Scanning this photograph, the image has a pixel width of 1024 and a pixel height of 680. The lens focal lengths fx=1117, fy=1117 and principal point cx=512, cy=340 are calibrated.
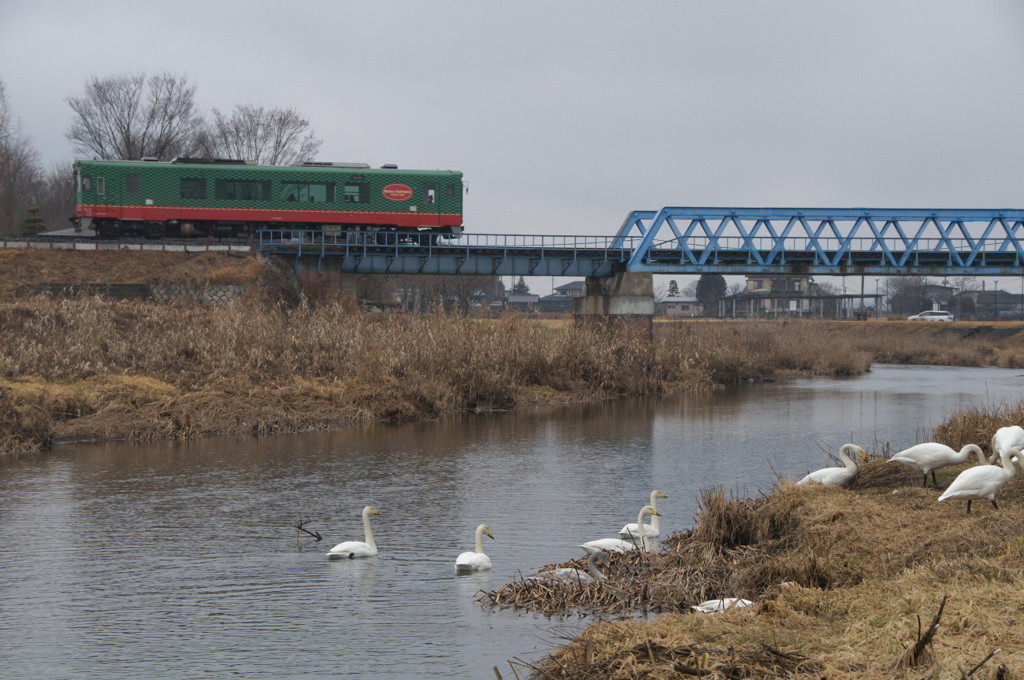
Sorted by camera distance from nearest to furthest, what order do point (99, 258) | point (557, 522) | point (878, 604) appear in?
1. point (878, 604)
2. point (557, 522)
3. point (99, 258)

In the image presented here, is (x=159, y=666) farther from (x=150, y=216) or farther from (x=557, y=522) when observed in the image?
(x=150, y=216)

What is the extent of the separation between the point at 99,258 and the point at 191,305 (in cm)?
657

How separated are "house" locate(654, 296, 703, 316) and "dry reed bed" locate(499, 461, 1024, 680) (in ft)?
430

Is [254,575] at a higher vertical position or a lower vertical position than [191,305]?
lower

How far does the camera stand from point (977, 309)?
5527 inches

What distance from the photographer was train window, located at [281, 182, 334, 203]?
166ft

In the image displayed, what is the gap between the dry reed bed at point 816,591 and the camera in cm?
866

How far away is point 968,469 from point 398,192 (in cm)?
3902

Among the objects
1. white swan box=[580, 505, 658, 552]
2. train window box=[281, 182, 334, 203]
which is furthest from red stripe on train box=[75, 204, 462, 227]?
white swan box=[580, 505, 658, 552]

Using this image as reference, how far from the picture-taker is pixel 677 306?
→ 493 ft

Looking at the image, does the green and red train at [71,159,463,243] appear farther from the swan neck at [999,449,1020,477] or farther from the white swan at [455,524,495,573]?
the swan neck at [999,449,1020,477]

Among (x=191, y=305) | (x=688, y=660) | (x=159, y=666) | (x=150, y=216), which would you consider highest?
(x=150, y=216)

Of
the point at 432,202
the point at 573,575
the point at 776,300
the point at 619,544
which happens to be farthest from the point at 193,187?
the point at 776,300

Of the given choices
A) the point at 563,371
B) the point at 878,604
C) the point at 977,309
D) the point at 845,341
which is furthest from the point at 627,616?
the point at 977,309
